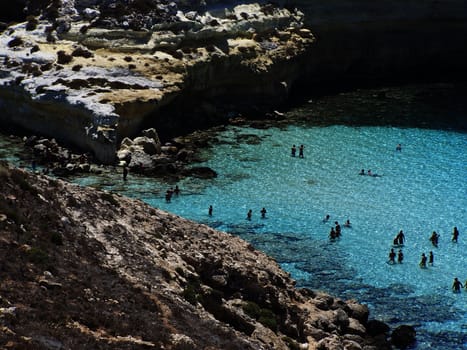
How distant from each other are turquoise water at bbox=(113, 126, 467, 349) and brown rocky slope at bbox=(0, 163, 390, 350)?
464 centimetres

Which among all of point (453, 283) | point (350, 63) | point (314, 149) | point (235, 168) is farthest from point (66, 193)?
point (350, 63)

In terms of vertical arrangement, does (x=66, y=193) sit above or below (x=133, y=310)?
above

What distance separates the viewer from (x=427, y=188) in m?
63.6

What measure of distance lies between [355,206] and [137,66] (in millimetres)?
26176

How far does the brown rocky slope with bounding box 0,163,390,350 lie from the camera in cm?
2544

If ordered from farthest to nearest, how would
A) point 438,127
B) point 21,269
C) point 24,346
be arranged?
point 438,127
point 21,269
point 24,346

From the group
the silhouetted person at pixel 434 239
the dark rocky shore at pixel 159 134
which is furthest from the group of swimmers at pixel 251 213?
the silhouetted person at pixel 434 239

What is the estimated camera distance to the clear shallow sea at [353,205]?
47.2m

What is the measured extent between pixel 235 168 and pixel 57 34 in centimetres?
2612

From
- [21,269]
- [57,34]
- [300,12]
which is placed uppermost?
[300,12]

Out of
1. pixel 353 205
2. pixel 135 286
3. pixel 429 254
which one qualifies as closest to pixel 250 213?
A: pixel 353 205

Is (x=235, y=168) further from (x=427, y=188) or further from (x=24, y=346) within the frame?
(x=24, y=346)

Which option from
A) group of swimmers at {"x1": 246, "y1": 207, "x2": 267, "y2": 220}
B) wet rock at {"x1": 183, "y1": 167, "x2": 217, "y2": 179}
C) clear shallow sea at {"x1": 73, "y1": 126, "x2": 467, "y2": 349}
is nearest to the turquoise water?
clear shallow sea at {"x1": 73, "y1": 126, "x2": 467, "y2": 349}

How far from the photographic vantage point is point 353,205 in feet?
197
